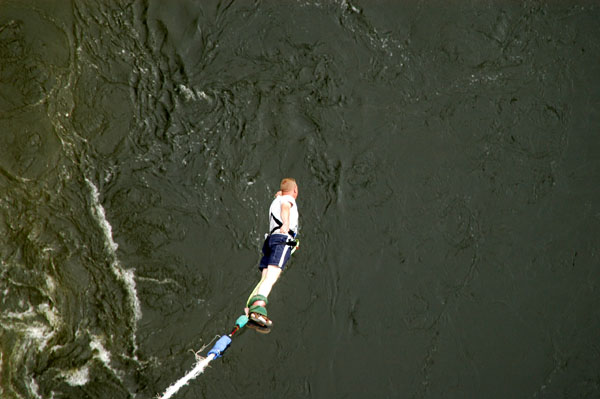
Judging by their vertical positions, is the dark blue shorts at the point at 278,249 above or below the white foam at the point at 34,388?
above

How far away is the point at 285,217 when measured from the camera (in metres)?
4.86

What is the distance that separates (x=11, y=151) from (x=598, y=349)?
694 cm

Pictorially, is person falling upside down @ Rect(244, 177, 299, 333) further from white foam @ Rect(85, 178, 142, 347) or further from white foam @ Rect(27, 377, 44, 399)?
Result: white foam @ Rect(27, 377, 44, 399)

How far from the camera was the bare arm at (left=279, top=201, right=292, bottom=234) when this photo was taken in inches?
191

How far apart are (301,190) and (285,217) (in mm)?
1669

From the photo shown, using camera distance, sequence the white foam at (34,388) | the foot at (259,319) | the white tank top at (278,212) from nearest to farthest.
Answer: the foot at (259,319), the white tank top at (278,212), the white foam at (34,388)

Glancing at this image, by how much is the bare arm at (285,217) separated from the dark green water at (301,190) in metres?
1.48

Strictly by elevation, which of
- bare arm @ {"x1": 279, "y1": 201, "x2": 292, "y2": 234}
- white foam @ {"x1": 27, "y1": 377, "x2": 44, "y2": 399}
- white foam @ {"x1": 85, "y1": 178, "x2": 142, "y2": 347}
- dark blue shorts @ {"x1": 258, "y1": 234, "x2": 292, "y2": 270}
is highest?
bare arm @ {"x1": 279, "y1": 201, "x2": 292, "y2": 234}

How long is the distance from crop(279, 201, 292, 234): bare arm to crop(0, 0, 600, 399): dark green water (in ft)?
4.85

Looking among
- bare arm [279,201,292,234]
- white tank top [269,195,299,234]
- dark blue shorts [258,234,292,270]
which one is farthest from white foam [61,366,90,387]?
bare arm [279,201,292,234]

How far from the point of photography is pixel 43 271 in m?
6.12

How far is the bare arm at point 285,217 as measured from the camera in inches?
191

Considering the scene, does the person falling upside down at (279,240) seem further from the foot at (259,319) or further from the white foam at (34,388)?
the white foam at (34,388)

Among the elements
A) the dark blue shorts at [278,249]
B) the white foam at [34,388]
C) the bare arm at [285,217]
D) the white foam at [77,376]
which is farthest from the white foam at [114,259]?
the bare arm at [285,217]
